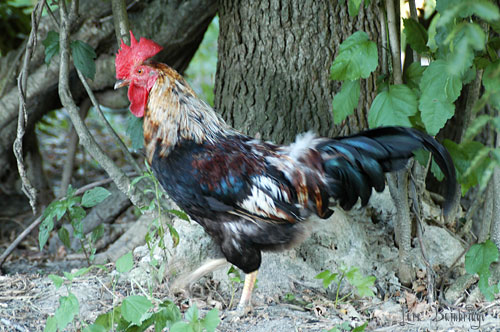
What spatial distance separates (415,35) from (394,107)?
0.42 meters

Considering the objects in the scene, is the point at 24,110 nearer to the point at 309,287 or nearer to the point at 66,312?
the point at 66,312

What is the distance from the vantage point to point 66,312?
241 cm

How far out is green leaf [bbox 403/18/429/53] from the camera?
2.79m

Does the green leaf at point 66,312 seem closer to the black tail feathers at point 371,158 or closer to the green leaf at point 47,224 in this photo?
the green leaf at point 47,224

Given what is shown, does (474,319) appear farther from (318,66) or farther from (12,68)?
(12,68)

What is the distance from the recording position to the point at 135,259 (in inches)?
142

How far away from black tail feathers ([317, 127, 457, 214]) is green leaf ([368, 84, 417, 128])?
48 mm

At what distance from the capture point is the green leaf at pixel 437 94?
2.54 meters

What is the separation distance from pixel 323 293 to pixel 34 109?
2713 millimetres

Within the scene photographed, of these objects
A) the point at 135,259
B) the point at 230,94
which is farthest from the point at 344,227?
the point at 135,259

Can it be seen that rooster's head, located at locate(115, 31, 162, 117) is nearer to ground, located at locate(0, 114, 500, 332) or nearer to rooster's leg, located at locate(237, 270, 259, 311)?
ground, located at locate(0, 114, 500, 332)

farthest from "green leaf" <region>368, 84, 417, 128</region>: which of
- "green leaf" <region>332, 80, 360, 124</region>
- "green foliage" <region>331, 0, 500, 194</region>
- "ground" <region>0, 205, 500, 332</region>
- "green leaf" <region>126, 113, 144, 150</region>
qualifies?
"green leaf" <region>126, 113, 144, 150</region>

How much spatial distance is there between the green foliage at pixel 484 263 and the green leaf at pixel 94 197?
1.99m

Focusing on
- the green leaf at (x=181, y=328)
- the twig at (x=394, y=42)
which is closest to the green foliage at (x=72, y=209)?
the green leaf at (x=181, y=328)
